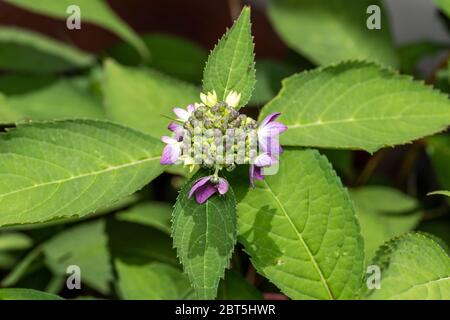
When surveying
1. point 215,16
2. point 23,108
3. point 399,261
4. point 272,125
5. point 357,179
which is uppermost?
point 215,16

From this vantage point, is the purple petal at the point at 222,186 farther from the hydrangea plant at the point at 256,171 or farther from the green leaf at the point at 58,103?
the green leaf at the point at 58,103

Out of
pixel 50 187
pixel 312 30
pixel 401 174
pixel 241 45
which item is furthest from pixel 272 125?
pixel 401 174

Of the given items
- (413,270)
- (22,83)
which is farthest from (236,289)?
(22,83)

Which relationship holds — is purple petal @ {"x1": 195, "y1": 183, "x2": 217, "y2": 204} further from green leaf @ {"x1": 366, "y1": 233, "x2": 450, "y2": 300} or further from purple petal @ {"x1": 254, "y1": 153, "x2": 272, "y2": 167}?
green leaf @ {"x1": 366, "y1": 233, "x2": 450, "y2": 300}

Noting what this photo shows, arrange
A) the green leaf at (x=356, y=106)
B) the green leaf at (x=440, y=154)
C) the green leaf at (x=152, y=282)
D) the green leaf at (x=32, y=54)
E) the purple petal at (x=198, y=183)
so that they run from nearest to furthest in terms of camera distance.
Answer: the purple petal at (x=198, y=183)
the green leaf at (x=356, y=106)
the green leaf at (x=152, y=282)
the green leaf at (x=440, y=154)
the green leaf at (x=32, y=54)

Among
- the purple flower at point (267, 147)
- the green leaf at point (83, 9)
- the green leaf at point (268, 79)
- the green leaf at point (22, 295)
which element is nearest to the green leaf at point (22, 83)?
the green leaf at point (83, 9)

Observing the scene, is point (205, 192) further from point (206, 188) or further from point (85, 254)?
point (85, 254)

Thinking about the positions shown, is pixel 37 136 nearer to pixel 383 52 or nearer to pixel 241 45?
pixel 241 45
